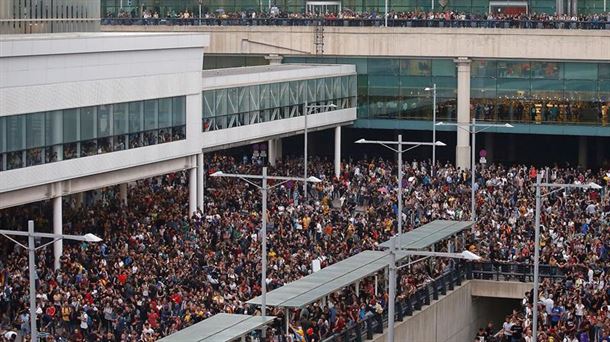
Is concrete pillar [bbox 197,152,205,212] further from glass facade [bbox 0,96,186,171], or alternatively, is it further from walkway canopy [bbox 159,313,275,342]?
walkway canopy [bbox 159,313,275,342]

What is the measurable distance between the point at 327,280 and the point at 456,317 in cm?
1235

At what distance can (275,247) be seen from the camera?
68.7 metres

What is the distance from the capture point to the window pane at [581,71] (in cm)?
9819

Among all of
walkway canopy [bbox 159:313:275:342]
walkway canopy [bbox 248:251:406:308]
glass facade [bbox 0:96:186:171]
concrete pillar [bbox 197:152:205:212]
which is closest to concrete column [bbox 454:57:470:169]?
concrete pillar [bbox 197:152:205:212]

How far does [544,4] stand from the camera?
104 metres

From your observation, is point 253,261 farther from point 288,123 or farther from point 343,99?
point 343,99

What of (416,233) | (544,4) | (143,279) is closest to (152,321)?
(143,279)

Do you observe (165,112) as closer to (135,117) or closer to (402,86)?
(135,117)

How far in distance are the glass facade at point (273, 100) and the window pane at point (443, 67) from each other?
15.7 feet

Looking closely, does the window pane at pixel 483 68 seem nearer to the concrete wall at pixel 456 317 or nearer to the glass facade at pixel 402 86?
the glass facade at pixel 402 86

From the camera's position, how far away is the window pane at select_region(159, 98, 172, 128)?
242 feet

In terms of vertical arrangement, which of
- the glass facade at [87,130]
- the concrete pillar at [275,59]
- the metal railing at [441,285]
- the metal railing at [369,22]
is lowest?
the metal railing at [441,285]

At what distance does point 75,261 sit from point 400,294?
11.5 m

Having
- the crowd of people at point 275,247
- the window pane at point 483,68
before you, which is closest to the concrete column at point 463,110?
the window pane at point 483,68
